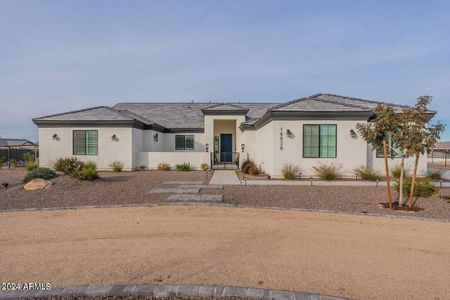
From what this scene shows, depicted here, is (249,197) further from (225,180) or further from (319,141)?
(319,141)

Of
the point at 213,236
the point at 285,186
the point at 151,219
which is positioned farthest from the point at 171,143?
the point at 213,236

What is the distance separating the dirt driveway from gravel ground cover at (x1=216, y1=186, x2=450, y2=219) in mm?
1021

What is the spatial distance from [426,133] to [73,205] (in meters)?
10.5

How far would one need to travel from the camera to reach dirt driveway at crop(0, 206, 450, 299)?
4219 mm

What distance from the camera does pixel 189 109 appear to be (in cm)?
2994

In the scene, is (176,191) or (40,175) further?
(40,175)

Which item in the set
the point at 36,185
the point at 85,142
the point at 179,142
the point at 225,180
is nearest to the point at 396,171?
the point at 225,180

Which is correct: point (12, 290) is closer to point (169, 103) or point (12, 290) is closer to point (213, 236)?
point (213, 236)

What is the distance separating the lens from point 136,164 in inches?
827

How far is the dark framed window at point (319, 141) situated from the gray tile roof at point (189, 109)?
3.07ft

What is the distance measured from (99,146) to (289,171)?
12.4 m

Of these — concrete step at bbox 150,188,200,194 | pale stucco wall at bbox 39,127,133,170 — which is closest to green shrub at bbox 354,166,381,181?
concrete step at bbox 150,188,200,194

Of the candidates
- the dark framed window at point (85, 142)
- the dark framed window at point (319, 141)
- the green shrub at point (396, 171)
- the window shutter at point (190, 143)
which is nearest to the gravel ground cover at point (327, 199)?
the dark framed window at point (319, 141)

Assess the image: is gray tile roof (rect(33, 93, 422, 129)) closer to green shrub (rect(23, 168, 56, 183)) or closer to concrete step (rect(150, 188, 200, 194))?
concrete step (rect(150, 188, 200, 194))
